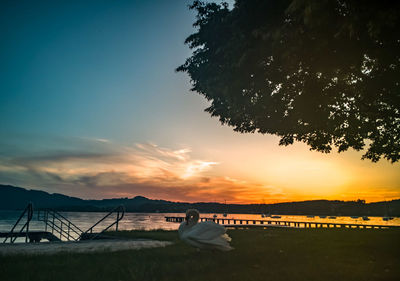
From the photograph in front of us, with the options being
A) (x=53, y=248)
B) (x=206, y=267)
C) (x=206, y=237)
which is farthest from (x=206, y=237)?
(x=53, y=248)

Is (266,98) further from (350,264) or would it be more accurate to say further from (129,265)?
(129,265)

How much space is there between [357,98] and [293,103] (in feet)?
11.7

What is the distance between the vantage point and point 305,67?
36.1 feet

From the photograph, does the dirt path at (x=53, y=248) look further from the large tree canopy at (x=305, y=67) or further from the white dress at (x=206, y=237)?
the large tree canopy at (x=305, y=67)

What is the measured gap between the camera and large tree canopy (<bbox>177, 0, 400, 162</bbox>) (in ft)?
27.5

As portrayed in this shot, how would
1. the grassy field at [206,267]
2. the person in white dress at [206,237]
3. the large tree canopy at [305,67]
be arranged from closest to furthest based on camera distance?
the grassy field at [206,267], the large tree canopy at [305,67], the person in white dress at [206,237]

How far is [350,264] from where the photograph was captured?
8.51 m

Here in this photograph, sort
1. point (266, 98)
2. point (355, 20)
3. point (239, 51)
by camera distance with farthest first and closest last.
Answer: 1. point (266, 98)
2. point (239, 51)
3. point (355, 20)

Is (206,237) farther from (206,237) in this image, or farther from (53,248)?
(53,248)

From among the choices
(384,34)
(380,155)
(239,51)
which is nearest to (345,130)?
(380,155)

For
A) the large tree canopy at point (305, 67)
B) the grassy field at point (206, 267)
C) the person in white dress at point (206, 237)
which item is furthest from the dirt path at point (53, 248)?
the large tree canopy at point (305, 67)

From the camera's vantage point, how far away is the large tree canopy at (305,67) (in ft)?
27.5

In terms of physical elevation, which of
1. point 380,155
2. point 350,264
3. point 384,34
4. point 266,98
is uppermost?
point 384,34

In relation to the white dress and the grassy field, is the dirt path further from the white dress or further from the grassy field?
the white dress
